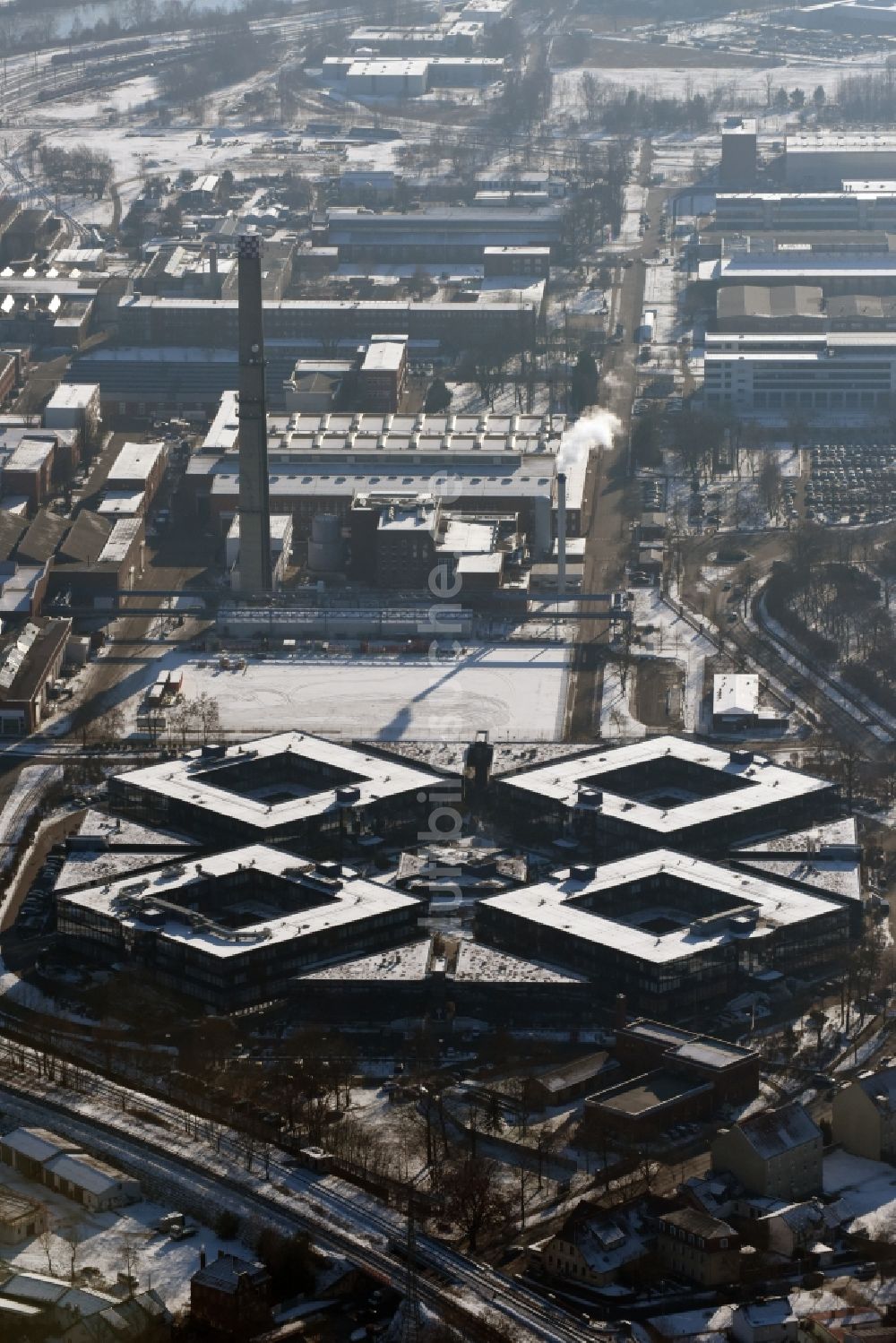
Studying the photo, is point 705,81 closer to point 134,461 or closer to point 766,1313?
point 134,461

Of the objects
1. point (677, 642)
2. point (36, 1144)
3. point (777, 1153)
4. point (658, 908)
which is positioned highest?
point (777, 1153)

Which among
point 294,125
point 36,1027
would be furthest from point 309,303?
point 36,1027

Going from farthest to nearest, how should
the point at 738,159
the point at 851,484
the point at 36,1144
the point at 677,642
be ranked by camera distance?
1. the point at 738,159
2. the point at 851,484
3. the point at 677,642
4. the point at 36,1144

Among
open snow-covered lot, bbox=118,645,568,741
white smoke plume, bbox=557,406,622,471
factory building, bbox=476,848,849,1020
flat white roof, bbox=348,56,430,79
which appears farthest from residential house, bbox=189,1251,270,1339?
flat white roof, bbox=348,56,430,79

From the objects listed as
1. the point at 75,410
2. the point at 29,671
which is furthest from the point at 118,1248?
the point at 75,410

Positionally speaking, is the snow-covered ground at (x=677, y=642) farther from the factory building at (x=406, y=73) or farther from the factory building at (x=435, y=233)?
the factory building at (x=406, y=73)

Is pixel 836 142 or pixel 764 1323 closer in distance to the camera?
pixel 764 1323
